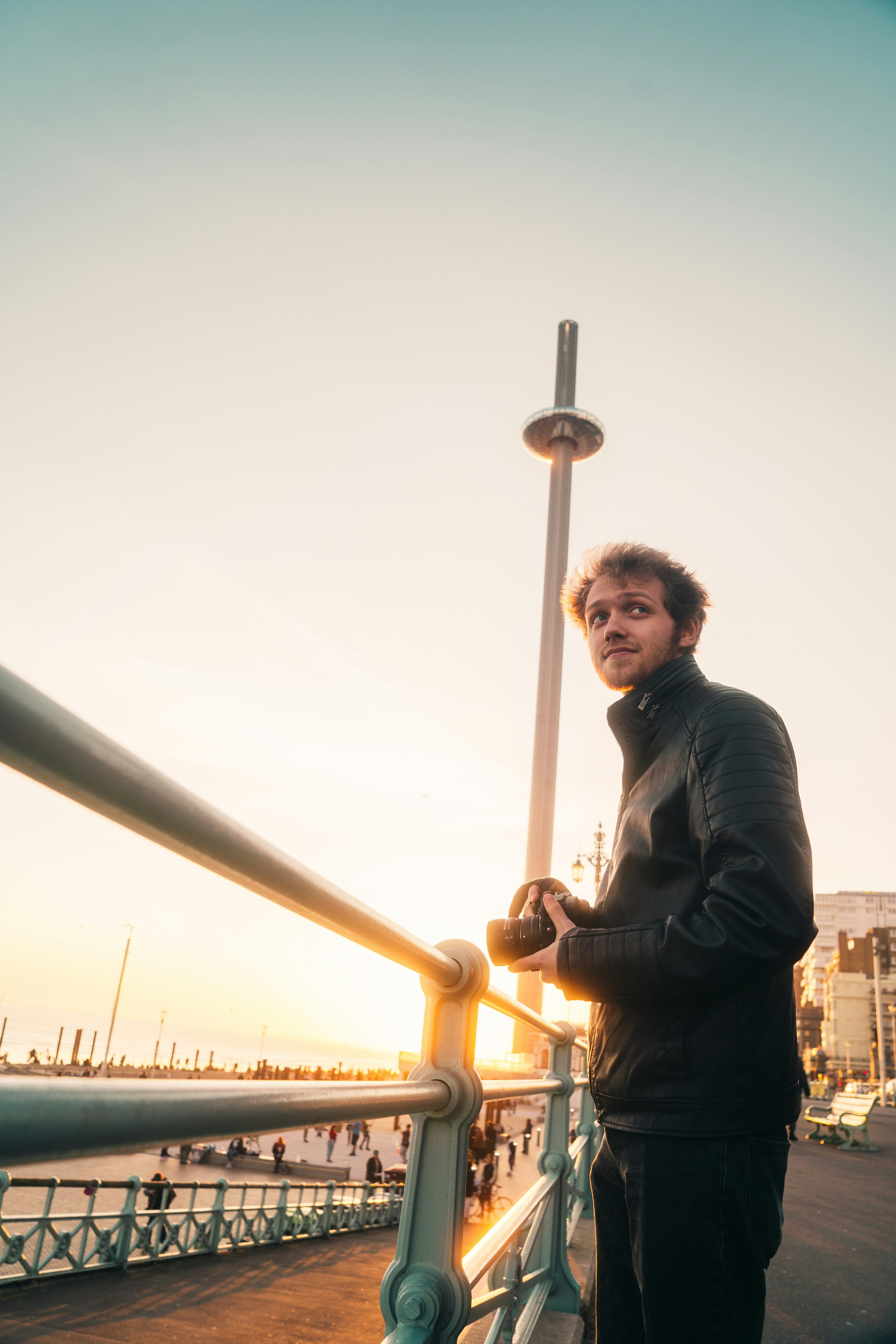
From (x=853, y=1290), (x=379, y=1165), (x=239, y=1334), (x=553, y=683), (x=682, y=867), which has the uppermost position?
(x=553, y=683)

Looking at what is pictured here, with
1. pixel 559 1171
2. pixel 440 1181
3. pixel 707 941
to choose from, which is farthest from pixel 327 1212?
pixel 707 941

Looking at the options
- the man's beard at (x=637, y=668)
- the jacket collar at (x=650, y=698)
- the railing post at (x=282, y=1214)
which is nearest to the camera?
the jacket collar at (x=650, y=698)

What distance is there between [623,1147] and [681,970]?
406 mm

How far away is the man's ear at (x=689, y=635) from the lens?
2119 mm

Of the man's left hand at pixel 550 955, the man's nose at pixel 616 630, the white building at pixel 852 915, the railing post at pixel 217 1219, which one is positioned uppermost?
the white building at pixel 852 915

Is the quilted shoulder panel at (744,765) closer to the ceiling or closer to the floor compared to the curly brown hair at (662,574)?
closer to the floor

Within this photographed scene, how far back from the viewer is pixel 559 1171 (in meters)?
3.10

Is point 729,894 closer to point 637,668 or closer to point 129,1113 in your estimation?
point 637,668

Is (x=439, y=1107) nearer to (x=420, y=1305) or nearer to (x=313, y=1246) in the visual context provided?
(x=420, y=1305)

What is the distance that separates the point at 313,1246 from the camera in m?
10.4

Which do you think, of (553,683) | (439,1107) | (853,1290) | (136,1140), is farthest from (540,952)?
(553,683)

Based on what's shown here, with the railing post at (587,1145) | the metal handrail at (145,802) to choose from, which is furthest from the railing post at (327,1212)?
the metal handrail at (145,802)

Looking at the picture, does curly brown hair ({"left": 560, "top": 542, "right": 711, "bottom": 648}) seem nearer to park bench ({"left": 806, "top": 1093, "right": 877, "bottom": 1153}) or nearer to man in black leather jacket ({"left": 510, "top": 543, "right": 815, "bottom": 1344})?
man in black leather jacket ({"left": 510, "top": 543, "right": 815, "bottom": 1344})

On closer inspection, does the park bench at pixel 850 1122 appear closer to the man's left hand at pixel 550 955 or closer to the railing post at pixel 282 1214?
the railing post at pixel 282 1214
